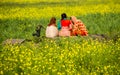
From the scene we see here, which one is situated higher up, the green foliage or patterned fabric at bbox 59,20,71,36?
patterned fabric at bbox 59,20,71,36

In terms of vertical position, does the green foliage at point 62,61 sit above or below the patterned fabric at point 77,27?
below

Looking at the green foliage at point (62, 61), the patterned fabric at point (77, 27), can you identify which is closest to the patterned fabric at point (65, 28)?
the patterned fabric at point (77, 27)

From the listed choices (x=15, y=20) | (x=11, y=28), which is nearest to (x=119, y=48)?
(x=11, y=28)

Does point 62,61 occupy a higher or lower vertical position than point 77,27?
lower

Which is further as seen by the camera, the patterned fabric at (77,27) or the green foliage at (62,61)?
the patterned fabric at (77,27)

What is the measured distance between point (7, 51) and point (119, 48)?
10.4 feet

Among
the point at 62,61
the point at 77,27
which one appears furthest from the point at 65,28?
the point at 62,61

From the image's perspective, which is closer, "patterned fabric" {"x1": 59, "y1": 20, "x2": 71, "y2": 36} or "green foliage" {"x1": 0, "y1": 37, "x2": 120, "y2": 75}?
"green foliage" {"x1": 0, "y1": 37, "x2": 120, "y2": 75}

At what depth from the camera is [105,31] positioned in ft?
56.4

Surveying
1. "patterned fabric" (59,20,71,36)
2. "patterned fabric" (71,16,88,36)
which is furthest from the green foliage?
"patterned fabric" (71,16,88,36)

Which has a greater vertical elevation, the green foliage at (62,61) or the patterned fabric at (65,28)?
the patterned fabric at (65,28)

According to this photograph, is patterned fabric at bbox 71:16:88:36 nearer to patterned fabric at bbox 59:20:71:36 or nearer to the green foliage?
patterned fabric at bbox 59:20:71:36

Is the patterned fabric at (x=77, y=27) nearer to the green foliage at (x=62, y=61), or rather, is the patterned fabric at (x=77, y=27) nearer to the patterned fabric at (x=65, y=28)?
the patterned fabric at (x=65, y=28)

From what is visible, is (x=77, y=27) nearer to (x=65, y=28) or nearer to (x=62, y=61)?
(x=65, y=28)
